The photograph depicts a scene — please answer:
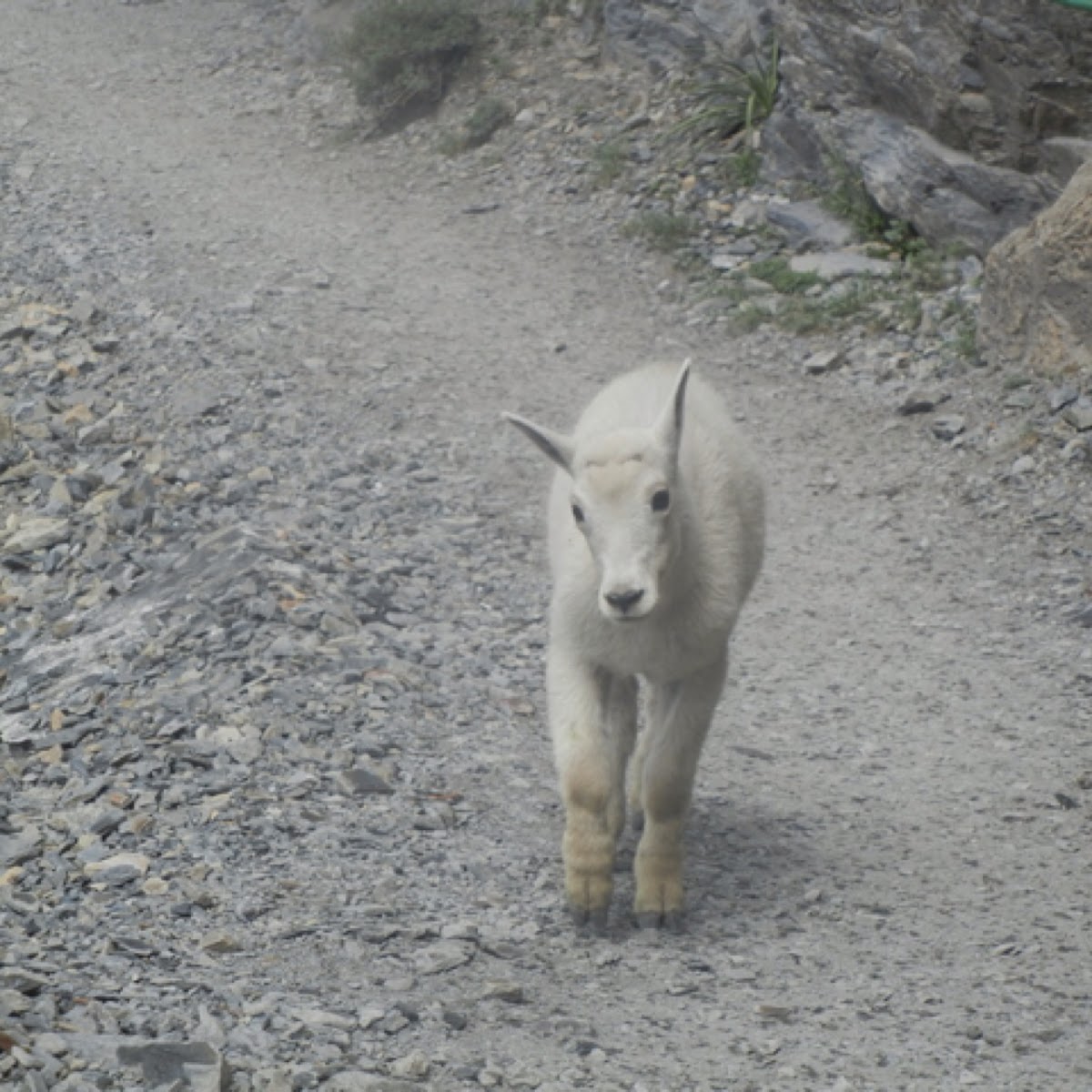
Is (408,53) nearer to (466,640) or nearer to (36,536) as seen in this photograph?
(36,536)

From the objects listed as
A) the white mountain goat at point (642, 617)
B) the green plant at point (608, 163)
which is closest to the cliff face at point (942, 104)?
the green plant at point (608, 163)

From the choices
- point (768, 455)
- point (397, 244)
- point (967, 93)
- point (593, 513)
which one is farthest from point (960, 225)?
point (593, 513)

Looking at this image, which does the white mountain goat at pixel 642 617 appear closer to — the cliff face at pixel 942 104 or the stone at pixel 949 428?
the stone at pixel 949 428

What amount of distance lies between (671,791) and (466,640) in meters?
2.92

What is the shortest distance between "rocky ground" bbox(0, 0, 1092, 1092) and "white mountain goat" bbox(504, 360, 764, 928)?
33cm

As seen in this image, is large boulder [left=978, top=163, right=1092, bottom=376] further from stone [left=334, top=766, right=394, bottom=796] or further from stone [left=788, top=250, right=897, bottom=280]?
stone [left=334, top=766, right=394, bottom=796]

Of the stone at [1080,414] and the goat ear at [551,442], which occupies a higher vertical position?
the goat ear at [551,442]

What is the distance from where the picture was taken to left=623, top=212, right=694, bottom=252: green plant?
15023 millimetres

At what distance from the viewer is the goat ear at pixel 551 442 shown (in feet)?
19.9

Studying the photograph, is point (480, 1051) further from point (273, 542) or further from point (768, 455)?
point (768, 455)

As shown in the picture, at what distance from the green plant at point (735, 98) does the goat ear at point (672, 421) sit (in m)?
10.2

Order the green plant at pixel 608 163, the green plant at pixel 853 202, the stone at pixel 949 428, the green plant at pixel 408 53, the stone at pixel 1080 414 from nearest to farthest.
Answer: the stone at pixel 1080 414 < the stone at pixel 949 428 < the green plant at pixel 853 202 < the green plant at pixel 608 163 < the green plant at pixel 408 53

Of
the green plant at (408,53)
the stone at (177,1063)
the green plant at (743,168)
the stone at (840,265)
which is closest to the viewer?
the stone at (177,1063)

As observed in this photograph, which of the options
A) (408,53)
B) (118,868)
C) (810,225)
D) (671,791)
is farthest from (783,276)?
(118,868)
